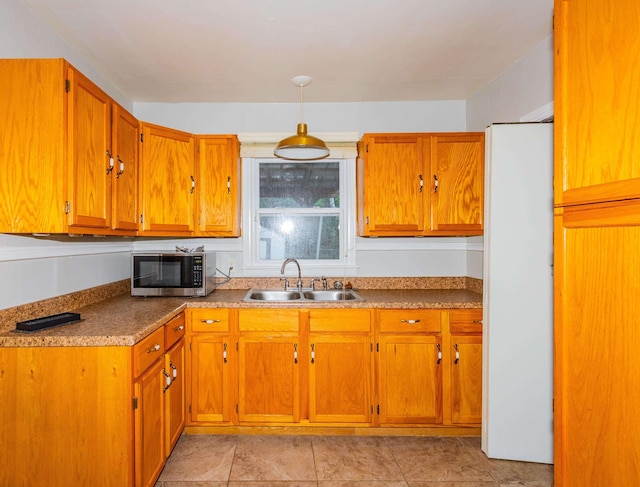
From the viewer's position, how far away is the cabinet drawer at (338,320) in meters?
2.61

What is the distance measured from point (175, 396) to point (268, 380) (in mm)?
583

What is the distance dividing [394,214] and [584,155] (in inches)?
71.7

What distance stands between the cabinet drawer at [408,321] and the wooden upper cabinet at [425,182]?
0.62 metres

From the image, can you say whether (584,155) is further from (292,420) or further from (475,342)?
(292,420)

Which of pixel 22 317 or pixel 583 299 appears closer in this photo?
pixel 583 299

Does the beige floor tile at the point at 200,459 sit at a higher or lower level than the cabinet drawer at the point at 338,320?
lower

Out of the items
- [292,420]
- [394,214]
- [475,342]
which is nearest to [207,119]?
[394,214]

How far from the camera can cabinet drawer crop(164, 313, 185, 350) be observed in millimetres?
2236

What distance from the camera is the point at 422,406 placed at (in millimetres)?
2617

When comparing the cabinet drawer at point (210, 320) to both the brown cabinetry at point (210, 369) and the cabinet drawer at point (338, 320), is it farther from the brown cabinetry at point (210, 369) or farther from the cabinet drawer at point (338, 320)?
the cabinet drawer at point (338, 320)

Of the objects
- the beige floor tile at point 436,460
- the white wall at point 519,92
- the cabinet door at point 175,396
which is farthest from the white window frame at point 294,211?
the beige floor tile at point 436,460

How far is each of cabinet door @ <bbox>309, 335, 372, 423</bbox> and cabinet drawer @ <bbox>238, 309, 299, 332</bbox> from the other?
0.57 feet

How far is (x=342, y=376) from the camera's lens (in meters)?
2.62

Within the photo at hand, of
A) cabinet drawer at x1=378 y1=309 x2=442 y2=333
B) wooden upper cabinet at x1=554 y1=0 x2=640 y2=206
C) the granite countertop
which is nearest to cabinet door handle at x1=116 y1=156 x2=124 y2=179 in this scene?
the granite countertop
